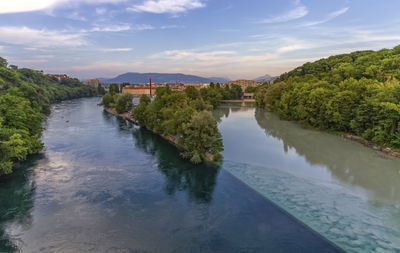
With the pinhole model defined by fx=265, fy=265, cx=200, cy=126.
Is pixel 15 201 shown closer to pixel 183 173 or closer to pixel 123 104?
pixel 183 173

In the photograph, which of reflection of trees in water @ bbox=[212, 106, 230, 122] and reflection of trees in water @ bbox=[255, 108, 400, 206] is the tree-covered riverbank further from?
reflection of trees in water @ bbox=[212, 106, 230, 122]

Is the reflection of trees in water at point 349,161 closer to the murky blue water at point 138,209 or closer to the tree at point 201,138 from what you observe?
the murky blue water at point 138,209

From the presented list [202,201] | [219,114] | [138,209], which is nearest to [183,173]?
[202,201]

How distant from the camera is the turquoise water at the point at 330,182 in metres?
10.6

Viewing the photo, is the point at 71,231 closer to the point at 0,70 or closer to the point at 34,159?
the point at 34,159

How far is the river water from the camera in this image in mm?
10016

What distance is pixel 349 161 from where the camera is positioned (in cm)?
1888

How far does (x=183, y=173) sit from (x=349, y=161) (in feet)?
38.8

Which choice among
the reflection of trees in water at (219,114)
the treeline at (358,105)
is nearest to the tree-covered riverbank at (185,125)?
the reflection of trees in water at (219,114)

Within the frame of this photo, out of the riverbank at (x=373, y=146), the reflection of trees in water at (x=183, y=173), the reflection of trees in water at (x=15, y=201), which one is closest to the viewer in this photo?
the reflection of trees in water at (x=15, y=201)

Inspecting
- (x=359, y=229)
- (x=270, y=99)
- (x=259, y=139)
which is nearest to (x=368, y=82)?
(x=259, y=139)

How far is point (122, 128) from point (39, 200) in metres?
19.6

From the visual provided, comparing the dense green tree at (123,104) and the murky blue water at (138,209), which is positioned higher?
the dense green tree at (123,104)

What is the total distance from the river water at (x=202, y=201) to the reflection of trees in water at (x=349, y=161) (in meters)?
0.08
